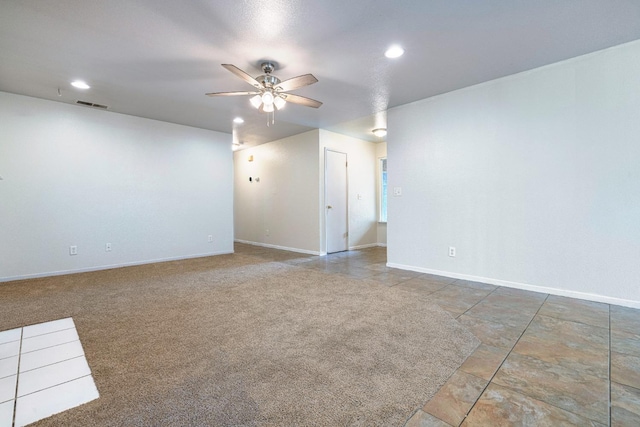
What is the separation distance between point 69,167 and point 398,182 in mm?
5040

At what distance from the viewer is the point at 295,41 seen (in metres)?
2.51

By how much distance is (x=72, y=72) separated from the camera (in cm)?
313

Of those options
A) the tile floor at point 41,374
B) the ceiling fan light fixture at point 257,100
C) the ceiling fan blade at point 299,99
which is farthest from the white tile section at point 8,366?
the ceiling fan blade at point 299,99

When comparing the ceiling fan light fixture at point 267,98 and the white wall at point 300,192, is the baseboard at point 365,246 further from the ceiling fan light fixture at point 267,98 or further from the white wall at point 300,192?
the ceiling fan light fixture at point 267,98

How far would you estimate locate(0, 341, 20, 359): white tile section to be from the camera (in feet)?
6.18

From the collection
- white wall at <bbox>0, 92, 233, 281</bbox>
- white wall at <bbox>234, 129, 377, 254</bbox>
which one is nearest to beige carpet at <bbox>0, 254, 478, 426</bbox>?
white wall at <bbox>0, 92, 233, 281</bbox>

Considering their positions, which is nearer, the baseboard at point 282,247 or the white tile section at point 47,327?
the white tile section at point 47,327

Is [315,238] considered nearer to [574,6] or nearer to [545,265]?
[545,265]

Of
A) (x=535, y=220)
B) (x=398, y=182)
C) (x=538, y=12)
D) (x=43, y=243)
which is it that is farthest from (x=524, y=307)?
(x=43, y=243)

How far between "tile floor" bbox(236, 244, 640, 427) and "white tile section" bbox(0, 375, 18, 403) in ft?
6.72

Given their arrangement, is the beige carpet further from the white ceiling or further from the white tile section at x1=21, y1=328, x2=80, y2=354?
the white ceiling

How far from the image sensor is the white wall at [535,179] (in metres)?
2.63

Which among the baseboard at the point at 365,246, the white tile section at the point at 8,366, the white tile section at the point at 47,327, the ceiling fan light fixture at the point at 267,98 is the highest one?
the ceiling fan light fixture at the point at 267,98

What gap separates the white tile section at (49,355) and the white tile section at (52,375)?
0.21 ft
